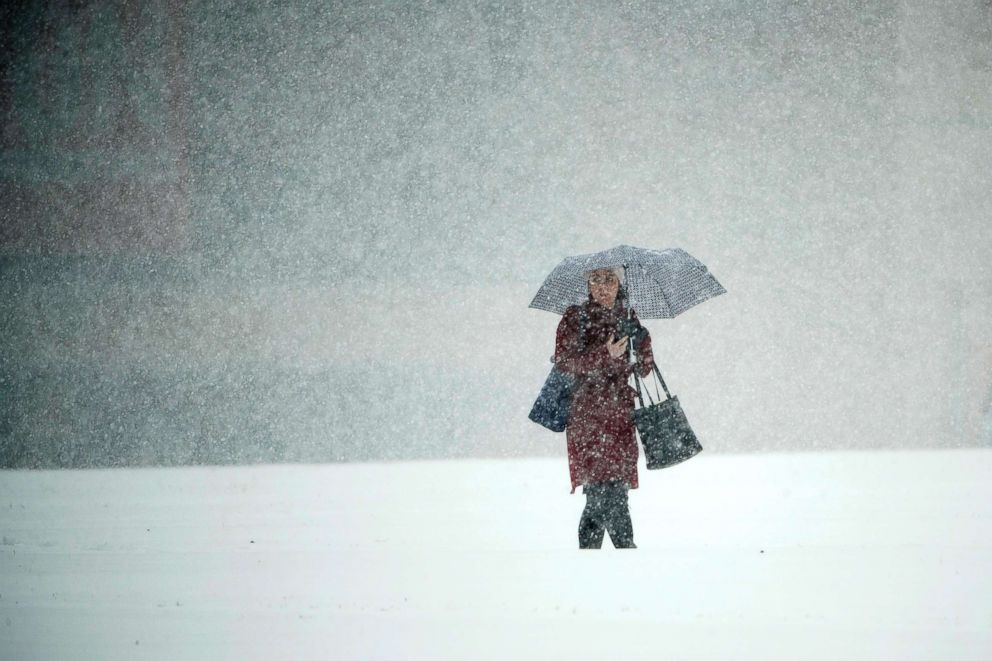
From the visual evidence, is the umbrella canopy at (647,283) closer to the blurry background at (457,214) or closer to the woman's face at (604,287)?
the woman's face at (604,287)

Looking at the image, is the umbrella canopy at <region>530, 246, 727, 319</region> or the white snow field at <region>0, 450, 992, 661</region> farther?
the umbrella canopy at <region>530, 246, 727, 319</region>

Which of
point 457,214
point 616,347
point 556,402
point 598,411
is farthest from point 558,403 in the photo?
point 457,214

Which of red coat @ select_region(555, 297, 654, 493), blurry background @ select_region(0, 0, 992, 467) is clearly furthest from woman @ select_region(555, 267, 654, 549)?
blurry background @ select_region(0, 0, 992, 467)

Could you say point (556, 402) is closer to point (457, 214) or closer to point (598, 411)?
point (598, 411)

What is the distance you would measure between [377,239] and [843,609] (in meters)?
3.02

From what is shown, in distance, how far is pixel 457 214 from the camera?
14.4ft

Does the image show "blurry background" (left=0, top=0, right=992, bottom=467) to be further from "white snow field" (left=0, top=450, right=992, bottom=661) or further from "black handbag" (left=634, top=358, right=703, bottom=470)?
"black handbag" (left=634, top=358, right=703, bottom=470)

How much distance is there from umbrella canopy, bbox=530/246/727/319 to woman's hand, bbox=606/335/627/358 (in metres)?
0.14

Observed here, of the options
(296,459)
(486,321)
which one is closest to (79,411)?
(296,459)

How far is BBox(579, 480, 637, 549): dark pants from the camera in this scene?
2.42m

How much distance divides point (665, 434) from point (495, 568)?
1.87 feet

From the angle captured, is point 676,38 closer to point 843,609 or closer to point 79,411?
point 843,609

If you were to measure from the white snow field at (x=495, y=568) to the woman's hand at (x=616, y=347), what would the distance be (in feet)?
1.79

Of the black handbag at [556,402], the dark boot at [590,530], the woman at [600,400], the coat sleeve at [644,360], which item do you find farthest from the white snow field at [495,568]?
the coat sleeve at [644,360]
